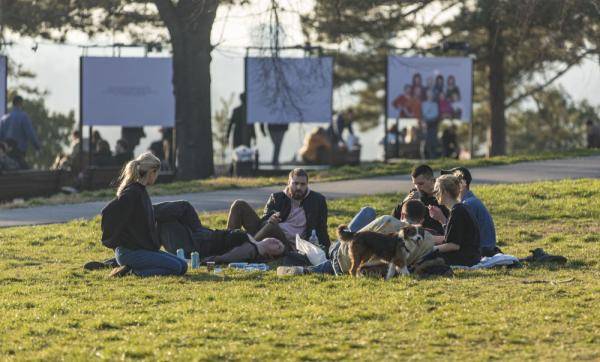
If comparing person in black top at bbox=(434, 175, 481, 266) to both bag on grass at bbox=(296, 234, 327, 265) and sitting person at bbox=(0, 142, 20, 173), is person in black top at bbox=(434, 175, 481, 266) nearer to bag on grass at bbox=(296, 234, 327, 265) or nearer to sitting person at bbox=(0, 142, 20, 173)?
bag on grass at bbox=(296, 234, 327, 265)

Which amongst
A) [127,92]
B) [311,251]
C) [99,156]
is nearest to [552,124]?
[127,92]

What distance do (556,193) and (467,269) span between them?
766 centimetres

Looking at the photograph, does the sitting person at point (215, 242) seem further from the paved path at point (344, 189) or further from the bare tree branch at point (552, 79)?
the bare tree branch at point (552, 79)

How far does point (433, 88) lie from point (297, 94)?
406 cm

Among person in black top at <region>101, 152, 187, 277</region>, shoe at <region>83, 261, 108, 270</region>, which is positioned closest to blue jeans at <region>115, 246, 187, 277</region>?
person in black top at <region>101, 152, 187, 277</region>

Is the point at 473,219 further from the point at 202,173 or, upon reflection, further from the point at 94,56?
the point at 94,56

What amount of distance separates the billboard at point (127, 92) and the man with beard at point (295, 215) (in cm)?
1575

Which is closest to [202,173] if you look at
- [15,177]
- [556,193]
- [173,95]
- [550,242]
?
[173,95]

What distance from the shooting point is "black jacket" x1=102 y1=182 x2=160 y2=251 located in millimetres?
13711

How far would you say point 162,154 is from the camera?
109ft

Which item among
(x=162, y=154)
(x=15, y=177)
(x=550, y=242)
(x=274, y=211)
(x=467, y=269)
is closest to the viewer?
(x=467, y=269)

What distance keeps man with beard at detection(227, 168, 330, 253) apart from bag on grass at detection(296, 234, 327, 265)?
1.18ft

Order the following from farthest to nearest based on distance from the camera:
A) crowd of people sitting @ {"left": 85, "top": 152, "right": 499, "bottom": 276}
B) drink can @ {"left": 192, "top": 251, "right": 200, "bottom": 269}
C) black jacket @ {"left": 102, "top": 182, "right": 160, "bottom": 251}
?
drink can @ {"left": 192, "top": 251, "right": 200, "bottom": 269} → black jacket @ {"left": 102, "top": 182, "right": 160, "bottom": 251} → crowd of people sitting @ {"left": 85, "top": 152, "right": 499, "bottom": 276}

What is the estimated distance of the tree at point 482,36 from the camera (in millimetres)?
34844
